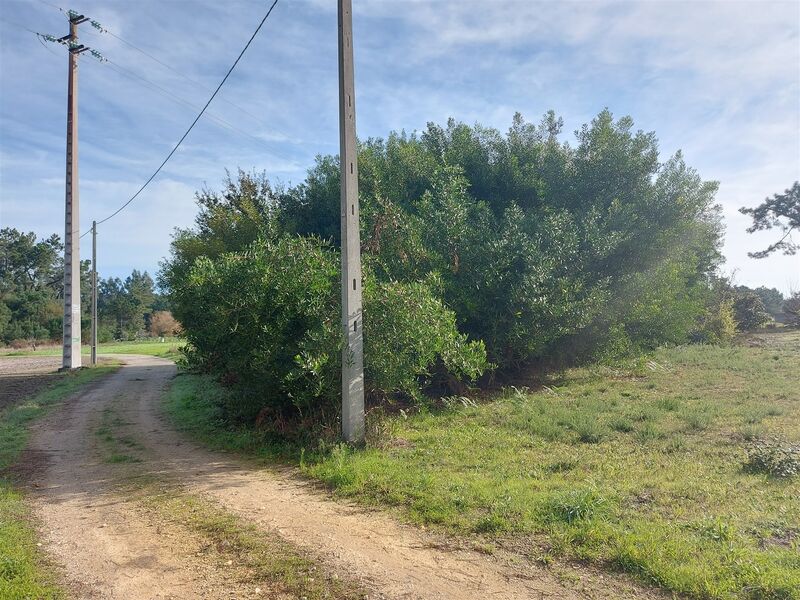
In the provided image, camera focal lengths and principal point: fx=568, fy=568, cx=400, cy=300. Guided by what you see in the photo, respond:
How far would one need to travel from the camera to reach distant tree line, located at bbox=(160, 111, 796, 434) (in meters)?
9.58

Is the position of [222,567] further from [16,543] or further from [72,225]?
[72,225]

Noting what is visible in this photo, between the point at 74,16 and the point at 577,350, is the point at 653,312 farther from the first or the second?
the point at 74,16

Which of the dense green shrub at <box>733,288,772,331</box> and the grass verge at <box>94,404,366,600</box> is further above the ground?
the dense green shrub at <box>733,288,772,331</box>

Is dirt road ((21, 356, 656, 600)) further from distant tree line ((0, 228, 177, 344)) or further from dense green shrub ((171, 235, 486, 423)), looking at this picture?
distant tree line ((0, 228, 177, 344))

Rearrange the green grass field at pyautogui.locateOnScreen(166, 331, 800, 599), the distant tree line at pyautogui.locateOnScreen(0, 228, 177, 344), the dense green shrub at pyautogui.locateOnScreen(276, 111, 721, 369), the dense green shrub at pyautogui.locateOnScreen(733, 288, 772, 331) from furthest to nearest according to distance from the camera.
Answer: the distant tree line at pyautogui.locateOnScreen(0, 228, 177, 344)
the dense green shrub at pyautogui.locateOnScreen(733, 288, 772, 331)
the dense green shrub at pyautogui.locateOnScreen(276, 111, 721, 369)
the green grass field at pyautogui.locateOnScreen(166, 331, 800, 599)

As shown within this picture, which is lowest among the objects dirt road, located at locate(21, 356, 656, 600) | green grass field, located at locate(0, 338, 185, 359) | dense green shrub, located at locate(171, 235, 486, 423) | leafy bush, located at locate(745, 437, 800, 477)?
green grass field, located at locate(0, 338, 185, 359)

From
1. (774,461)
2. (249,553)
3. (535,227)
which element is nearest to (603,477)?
→ (774,461)

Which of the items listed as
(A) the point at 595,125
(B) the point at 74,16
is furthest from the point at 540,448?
(B) the point at 74,16

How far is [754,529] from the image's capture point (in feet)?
17.5

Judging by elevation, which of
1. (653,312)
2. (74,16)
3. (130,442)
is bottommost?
(130,442)

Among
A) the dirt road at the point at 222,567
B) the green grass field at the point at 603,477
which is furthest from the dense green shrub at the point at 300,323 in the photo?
the dirt road at the point at 222,567

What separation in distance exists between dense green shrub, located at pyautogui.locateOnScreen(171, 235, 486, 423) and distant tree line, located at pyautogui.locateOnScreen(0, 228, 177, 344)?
173ft

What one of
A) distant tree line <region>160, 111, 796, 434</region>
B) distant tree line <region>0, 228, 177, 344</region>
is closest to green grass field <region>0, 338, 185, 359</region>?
distant tree line <region>0, 228, 177, 344</region>

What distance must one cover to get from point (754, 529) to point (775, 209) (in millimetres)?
41211
